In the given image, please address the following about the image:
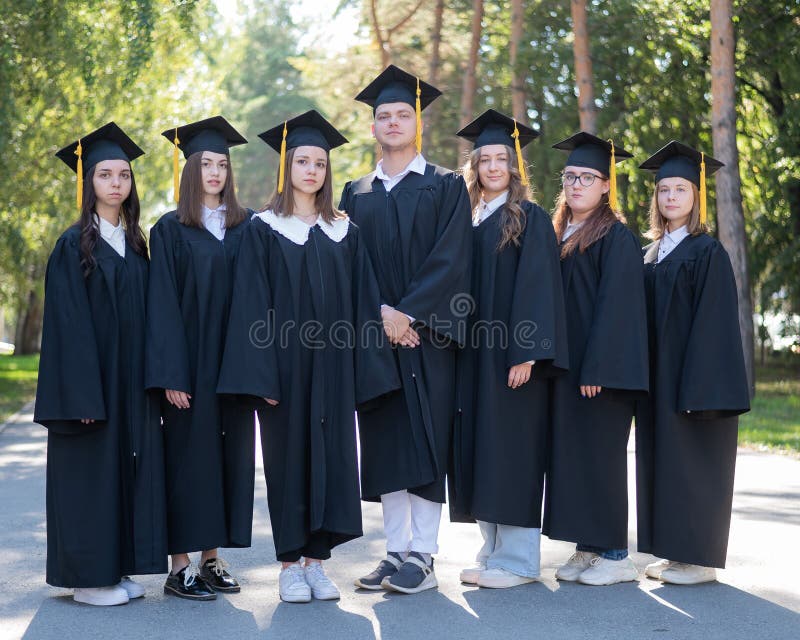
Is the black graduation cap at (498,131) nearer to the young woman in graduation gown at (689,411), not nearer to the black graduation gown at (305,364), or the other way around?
the young woman in graduation gown at (689,411)

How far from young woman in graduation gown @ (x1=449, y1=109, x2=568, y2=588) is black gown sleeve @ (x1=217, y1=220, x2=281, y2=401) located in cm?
111

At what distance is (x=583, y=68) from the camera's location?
55.5ft

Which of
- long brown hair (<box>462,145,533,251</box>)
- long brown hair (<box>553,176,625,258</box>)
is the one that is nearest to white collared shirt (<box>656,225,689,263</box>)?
long brown hair (<box>553,176,625,258</box>)

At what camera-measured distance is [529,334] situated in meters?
5.58

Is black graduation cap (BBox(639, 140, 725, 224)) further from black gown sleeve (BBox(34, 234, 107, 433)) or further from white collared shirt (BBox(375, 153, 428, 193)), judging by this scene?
black gown sleeve (BBox(34, 234, 107, 433))

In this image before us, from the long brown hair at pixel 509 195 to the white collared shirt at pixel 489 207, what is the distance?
29 millimetres

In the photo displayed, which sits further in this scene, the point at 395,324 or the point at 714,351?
the point at 714,351

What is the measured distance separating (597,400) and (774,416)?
9.43 meters

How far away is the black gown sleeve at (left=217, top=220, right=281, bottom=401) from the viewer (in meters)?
5.28

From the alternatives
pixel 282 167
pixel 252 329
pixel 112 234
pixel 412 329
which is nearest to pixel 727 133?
pixel 412 329

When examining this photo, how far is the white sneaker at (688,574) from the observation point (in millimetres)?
5598

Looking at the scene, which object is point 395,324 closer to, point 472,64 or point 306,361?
point 306,361

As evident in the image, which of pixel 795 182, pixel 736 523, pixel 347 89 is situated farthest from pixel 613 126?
pixel 736 523

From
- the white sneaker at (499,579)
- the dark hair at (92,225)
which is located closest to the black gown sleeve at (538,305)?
the white sneaker at (499,579)
